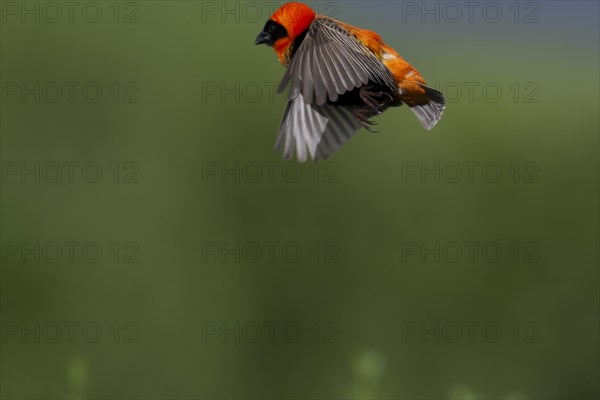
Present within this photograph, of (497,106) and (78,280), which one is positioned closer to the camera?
(78,280)

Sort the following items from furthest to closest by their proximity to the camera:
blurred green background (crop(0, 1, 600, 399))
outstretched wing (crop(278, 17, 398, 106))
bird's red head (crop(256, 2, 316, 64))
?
blurred green background (crop(0, 1, 600, 399)), bird's red head (crop(256, 2, 316, 64)), outstretched wing (crop(278, 17, 398, 106))

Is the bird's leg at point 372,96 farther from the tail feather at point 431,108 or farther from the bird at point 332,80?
the tail feather at point 431,108

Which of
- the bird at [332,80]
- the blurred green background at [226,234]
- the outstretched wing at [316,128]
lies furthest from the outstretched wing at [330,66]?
the blurred green background at [226,234]

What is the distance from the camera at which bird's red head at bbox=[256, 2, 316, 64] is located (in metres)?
1.29

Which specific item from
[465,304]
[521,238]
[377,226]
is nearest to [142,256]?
[377,226]

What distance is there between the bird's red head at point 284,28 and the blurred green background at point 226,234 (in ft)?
9.52

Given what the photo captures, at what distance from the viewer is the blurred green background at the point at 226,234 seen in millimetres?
4348

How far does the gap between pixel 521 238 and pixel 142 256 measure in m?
1.86

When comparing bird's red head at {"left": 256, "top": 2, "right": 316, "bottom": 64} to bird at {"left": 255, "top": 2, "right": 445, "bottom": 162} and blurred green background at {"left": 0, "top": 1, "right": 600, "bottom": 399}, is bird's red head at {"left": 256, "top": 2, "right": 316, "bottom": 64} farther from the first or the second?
blurred green background at {"left": 0, "top": 1, "right": 600, "bottom": 399}

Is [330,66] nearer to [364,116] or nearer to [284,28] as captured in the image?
[364,116]

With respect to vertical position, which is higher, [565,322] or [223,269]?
[223,269]

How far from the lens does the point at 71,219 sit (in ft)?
14.6

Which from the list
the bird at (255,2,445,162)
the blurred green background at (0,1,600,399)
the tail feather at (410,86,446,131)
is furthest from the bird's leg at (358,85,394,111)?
the blurred green background at (0,1,600,399)

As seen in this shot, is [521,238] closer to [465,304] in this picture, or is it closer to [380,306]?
[465,304]
